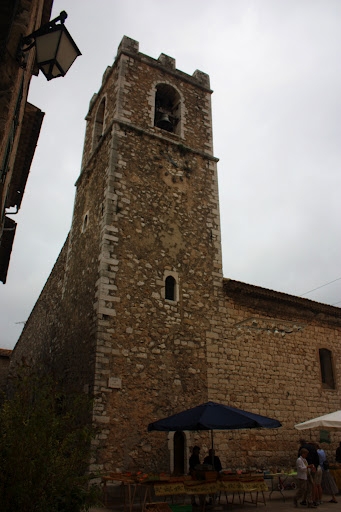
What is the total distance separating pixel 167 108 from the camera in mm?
15422

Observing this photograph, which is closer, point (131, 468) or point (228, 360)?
point (131, 468)

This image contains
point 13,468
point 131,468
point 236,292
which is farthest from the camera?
point 236,292

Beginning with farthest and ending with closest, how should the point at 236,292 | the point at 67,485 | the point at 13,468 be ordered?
the point at 236,292
the point at 67,485
the point at 13,468

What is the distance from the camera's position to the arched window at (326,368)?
1418 cm

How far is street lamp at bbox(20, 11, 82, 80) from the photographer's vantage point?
180 inches

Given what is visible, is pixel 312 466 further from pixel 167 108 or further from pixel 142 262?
pixel 167 108

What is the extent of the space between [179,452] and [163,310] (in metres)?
3.49

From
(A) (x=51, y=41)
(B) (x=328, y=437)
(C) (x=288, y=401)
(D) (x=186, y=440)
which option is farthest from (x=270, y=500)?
(A) (x=51, y=41)

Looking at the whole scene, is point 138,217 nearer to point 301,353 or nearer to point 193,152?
point 193,152

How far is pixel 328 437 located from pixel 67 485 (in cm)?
1090

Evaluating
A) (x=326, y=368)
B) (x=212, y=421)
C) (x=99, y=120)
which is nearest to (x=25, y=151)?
(x=212, y=421)

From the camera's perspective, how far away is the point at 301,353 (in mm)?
13570

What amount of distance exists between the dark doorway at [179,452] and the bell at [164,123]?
967 centimetres

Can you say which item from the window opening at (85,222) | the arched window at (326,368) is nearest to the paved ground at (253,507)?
the arched window at (326,368)
